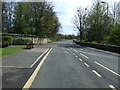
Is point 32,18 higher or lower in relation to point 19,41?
higher

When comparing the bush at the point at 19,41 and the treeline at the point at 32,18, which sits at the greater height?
the treeline at the point at 32,18

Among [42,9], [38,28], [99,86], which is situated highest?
[42,9]

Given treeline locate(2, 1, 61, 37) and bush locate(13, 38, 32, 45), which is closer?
bush locate(13, 38, 32, 45)

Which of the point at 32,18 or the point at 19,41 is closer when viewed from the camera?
the point at 19,41

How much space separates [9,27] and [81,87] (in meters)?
68.8

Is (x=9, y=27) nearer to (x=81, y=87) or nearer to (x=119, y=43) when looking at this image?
(x=119, y=43)

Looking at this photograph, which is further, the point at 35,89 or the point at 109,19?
the point at 109,19

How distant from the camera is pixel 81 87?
7.88 metres

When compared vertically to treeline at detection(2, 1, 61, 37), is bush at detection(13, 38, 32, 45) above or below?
below

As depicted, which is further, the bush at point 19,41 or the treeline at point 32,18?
the treeline at point 32,18

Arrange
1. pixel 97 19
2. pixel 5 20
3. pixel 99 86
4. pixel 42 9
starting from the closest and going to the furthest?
pixel 99 86 → pixel 97 19 → pixel 42 9 → pixel 5 20

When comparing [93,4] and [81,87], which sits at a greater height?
[93,4]

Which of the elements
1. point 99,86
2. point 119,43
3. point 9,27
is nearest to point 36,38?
point 9,27

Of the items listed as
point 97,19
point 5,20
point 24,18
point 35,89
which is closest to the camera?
point 35,89
